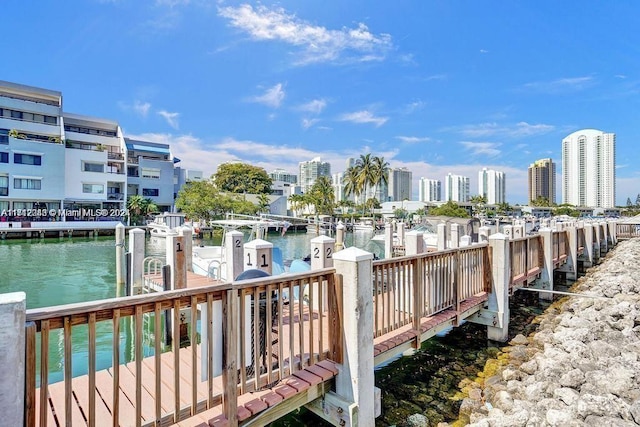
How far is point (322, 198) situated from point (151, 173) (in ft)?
77.5

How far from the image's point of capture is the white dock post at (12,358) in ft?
5.68

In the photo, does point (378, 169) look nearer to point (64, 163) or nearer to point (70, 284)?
point (64, 163)

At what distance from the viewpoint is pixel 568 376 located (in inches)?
173

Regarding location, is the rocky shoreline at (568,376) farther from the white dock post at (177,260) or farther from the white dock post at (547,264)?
the white dock post at (177,260)

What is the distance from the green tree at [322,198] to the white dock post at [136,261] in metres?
44.0

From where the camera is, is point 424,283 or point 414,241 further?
point 414,241

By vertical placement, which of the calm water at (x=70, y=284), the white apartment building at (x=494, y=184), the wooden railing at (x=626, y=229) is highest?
the white apartment building at (x=494, y=184)

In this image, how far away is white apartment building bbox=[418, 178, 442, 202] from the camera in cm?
12436

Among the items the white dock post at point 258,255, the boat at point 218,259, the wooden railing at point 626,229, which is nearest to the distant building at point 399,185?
the wooden railing at point 626,229

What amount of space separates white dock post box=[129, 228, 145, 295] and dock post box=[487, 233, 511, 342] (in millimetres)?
8244

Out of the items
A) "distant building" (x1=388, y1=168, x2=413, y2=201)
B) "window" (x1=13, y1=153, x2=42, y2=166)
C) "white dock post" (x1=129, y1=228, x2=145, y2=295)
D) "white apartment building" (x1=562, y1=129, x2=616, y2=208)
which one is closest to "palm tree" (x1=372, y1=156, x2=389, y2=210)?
"window" (x1=13, y1=153, x2=42, y2=166)

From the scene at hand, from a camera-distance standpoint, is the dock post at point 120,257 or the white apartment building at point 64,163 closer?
the dock post at point 120,257

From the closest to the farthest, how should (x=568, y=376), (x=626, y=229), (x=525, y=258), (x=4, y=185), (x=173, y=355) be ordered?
(x=173, y=355) → (x=568, y=376) → (x=525, y=258) → (x=626, y=229) → (x=4, y=185)

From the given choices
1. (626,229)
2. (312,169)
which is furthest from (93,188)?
(312,169)
